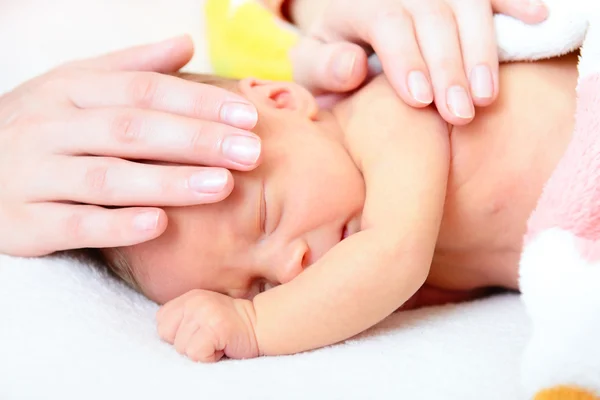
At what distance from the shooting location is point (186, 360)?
0.85m

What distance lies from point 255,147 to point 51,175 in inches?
11.5

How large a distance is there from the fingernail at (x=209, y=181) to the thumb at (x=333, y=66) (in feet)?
0.97

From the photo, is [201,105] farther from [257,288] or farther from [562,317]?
[562,317]

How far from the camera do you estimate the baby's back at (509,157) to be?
100 centimetres

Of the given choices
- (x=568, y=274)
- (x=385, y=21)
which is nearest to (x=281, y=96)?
(x=385, y=21)

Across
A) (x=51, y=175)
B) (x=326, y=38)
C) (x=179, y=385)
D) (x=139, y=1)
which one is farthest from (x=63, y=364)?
(x=139, y=1)

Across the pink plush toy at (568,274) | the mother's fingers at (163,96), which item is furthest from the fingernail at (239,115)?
the pink plush toy at (568,274)

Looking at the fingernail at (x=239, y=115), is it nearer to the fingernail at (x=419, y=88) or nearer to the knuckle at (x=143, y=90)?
the knuckle at (x=143, y=90)

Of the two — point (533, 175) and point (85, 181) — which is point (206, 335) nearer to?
point (85, 181)

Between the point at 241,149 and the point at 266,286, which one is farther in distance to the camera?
the point at 266,286

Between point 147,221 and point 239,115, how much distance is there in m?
0.18

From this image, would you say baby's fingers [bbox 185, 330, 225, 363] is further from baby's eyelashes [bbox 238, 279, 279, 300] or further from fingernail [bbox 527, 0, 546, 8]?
fingernail [bbox 527, 0, 546, 8]

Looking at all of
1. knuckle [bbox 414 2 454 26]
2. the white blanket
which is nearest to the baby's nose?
the white blanket

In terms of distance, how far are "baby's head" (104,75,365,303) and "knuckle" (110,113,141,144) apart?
0.11 metres
